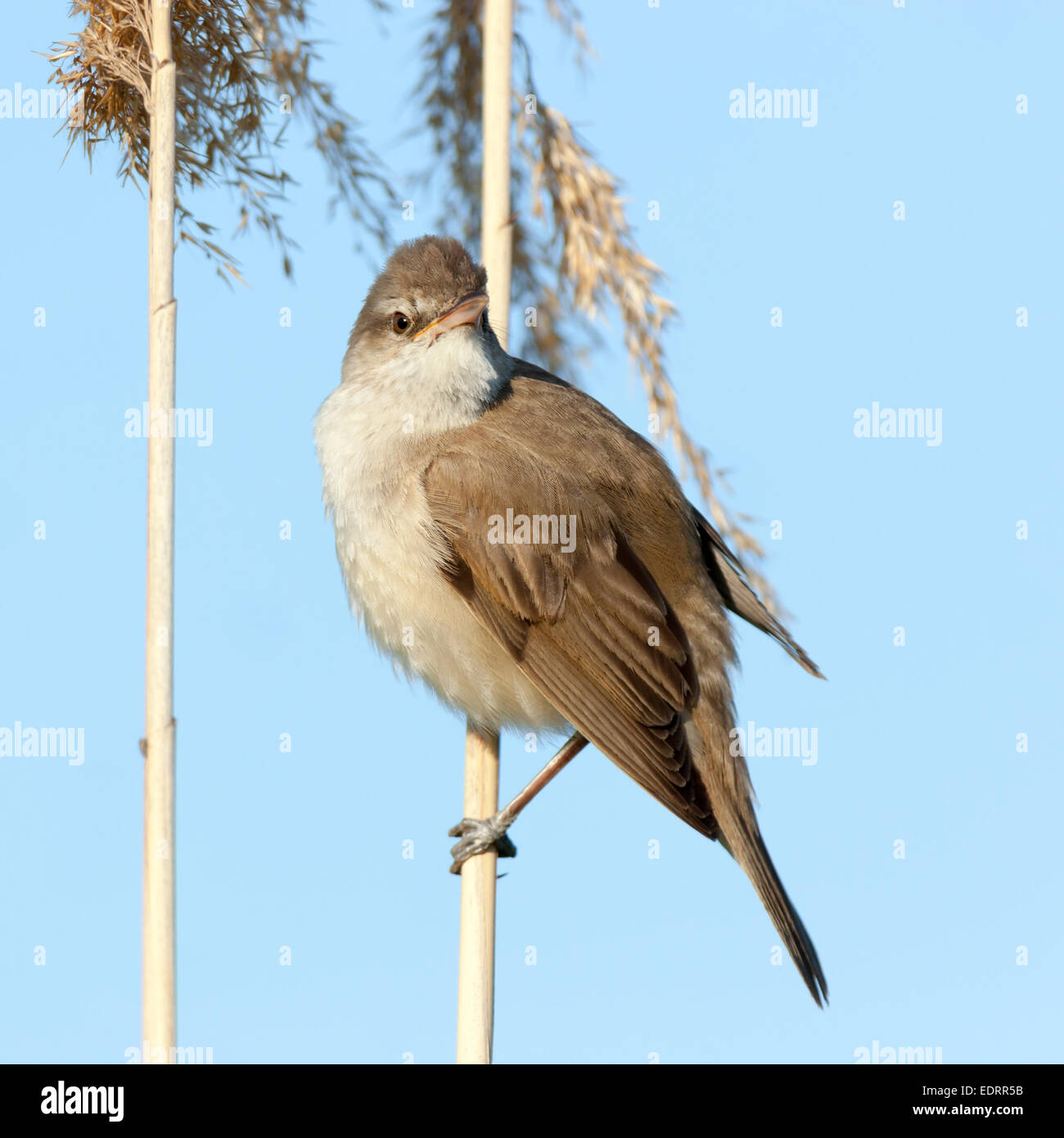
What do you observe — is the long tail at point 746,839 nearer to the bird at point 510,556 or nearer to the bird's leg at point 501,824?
the bird at point 510,556

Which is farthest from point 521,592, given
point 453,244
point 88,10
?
point 88,10

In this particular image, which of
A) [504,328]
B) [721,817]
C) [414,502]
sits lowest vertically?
[721,817]

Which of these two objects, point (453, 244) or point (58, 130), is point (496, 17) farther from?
point (58, 130)

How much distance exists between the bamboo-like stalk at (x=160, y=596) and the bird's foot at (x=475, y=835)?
0.86 m

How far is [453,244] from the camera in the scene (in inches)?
138

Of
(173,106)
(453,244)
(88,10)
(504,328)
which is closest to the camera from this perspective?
(173,106)

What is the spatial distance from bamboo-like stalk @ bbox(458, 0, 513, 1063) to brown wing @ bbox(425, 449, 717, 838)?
40 centimetres

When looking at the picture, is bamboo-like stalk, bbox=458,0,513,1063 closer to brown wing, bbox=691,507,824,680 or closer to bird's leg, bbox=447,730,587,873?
bird's leg, bbox=447,730,587,873

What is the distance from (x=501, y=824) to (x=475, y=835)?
0.12 meters

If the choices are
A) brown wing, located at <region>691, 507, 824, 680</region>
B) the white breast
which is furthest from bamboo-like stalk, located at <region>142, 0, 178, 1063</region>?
brown wing, located at <region>691, 507, 824, 680</region>

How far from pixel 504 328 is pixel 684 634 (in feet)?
3.44

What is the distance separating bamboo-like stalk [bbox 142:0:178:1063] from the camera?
7.68 ft

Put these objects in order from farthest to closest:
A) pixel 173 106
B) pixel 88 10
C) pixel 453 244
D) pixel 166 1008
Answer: pixel 453 244 → pixel 88 10 → pixel 173 106 → pixel 166 1008

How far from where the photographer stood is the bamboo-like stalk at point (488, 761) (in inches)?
105
